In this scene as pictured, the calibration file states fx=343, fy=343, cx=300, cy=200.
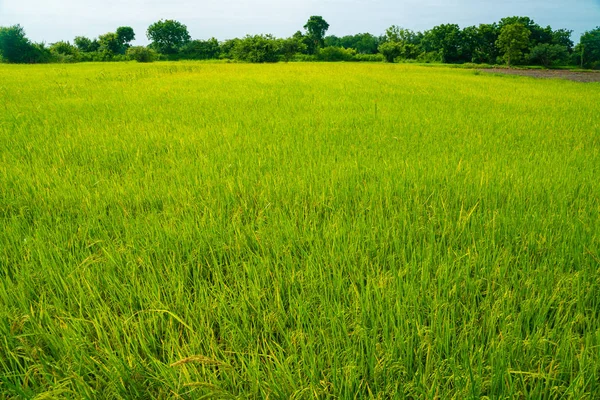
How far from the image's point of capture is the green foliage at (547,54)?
137 ft

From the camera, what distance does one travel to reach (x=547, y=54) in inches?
1654

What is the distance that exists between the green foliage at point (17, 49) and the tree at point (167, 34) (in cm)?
3044

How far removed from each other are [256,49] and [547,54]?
117 feet

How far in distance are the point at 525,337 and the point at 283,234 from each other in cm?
94

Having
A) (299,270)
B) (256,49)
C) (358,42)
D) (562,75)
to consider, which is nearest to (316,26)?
(358,42)

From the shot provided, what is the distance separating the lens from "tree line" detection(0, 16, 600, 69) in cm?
3683

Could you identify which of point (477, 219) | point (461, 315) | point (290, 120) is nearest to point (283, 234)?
point (461, 315)

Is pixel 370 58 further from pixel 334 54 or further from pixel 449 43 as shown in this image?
pixel 449 43

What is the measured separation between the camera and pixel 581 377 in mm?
748

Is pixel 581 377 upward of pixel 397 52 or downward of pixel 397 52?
downward

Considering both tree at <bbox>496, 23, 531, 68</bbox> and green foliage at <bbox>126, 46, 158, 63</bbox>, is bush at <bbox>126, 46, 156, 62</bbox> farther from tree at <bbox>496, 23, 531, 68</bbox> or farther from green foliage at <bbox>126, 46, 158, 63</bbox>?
tree at <bbox>496, 23, 531, 68</bbox>

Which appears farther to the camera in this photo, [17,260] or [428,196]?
[428,196]

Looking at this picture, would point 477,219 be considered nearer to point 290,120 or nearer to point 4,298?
point 4,298

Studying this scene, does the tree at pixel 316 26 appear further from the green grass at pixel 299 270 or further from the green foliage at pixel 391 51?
the green grass at pixel 299 270
